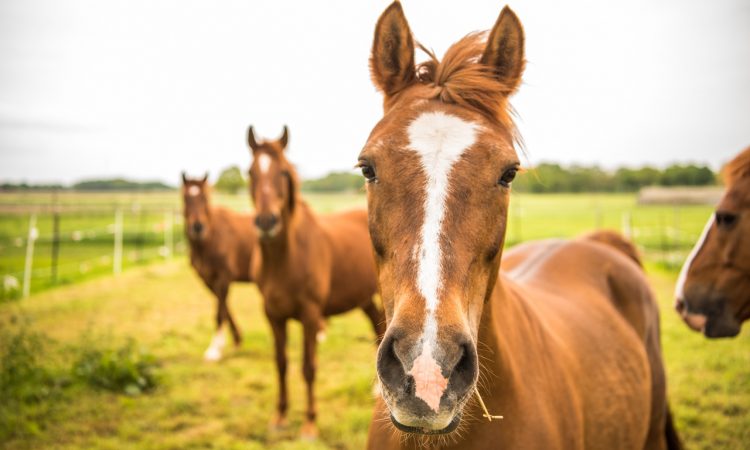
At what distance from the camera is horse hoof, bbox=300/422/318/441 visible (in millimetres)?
4859

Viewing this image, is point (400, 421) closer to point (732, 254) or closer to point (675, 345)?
point (732, 254)

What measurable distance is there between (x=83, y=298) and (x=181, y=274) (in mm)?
4577

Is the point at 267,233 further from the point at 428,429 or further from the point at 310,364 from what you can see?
the point at 428,429

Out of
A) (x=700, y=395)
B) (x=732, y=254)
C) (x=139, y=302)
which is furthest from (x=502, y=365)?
(x=139, y=302)

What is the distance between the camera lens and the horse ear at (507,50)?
1.92 metres

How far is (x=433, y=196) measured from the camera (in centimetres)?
152

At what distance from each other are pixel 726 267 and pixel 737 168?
0.75 meters

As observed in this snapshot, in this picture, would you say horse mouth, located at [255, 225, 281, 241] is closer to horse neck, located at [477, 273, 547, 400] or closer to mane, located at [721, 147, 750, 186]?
horse neck, located at [477, 273, 547, 400]

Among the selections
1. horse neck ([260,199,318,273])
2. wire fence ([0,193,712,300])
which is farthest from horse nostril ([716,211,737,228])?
horse neck ([260,199,318,273])

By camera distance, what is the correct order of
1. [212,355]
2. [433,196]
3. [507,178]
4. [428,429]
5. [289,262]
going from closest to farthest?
[428,429] → [433,196] → [507,178] → [289,262] → [212,355]

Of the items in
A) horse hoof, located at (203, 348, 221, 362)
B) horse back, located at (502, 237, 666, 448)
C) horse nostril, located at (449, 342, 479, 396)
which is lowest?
horse hoof, located at (203, 348, 221, 362)

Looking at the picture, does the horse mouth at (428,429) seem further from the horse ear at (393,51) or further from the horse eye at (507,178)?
the horse ear at (393,51)

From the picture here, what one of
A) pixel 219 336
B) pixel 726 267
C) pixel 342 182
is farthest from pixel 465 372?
pixel 342 182

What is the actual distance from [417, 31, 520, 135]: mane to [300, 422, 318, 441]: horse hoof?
13.8ft
